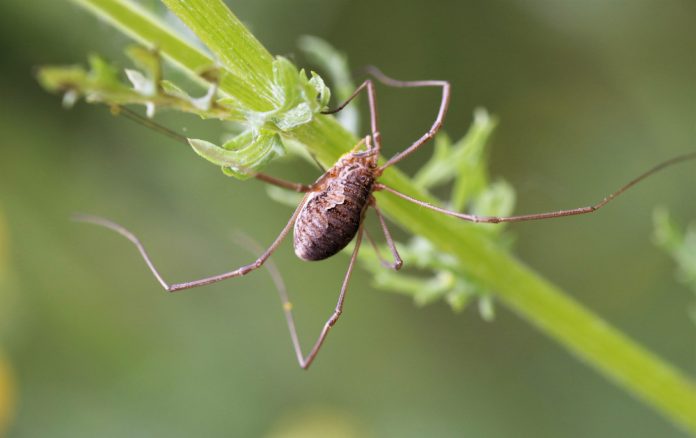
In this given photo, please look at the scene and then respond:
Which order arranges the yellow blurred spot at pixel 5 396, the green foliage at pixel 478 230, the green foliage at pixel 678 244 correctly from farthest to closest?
the yellow blurred spot at pixel 5 396 < the green foliage at pixel 678 244 < the green foliage at pixel 478 230

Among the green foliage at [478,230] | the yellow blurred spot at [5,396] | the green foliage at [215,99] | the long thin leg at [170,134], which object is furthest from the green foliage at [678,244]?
the yellow blurred spot at [5,396]

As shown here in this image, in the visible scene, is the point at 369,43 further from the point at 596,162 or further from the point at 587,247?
the point at 587,247

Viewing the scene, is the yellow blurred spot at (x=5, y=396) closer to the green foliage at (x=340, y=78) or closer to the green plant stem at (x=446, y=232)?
the green foliage at (x=340, y=78)

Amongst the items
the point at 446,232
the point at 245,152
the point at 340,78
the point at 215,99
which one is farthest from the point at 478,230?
the point at 215,99

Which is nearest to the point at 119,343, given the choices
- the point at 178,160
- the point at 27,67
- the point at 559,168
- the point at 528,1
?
the point at 178,160

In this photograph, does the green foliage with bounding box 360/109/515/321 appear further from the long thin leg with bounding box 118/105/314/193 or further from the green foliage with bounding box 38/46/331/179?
the green foliage with bounding box 38/46/331/179

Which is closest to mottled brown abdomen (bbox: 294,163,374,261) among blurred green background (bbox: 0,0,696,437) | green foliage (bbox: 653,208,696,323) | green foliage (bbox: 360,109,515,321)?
green foliage (bbox: 360,109,515,321)
